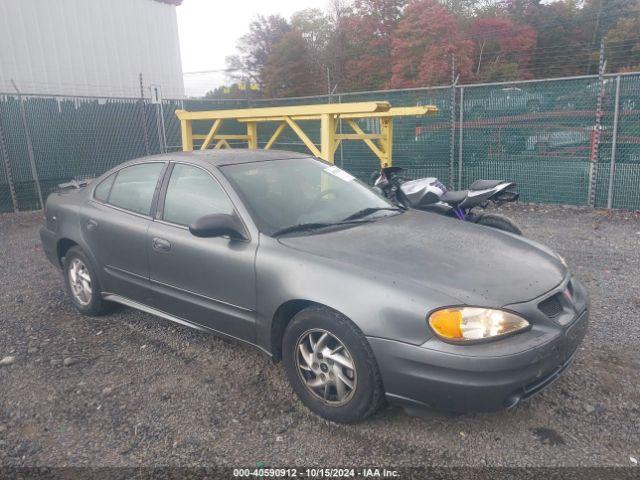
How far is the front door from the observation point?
327cm

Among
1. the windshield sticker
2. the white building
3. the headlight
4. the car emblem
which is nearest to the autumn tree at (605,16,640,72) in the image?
the white building

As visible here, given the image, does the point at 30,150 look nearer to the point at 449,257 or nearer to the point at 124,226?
the point at 124,226

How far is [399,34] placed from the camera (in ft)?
87.6

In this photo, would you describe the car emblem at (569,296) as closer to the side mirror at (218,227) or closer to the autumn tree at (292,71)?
the side mirror at (218,227)

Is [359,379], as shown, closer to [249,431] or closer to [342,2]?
[249,431]

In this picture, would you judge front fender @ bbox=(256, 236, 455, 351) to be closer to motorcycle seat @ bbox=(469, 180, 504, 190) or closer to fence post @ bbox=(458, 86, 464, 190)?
motorcycle seat @ bbox=(469, 180, 504, 190)

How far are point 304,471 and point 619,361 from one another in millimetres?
2328

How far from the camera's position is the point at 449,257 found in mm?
3023

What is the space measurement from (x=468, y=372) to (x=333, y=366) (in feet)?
2.40

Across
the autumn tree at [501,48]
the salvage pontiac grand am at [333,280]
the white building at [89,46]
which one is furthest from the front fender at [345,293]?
the autumn tree at [501,48]

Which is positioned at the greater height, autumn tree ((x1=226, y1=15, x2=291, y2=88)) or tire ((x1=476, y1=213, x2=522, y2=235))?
autumn tree ((x1=226, y1=15, x2=291, y2=88))

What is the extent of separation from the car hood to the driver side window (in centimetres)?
64

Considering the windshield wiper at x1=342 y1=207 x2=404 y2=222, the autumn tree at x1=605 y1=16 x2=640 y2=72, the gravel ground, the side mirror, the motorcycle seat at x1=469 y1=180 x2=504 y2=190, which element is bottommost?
the gravel ground

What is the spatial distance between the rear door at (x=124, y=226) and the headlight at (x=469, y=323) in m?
2.30
